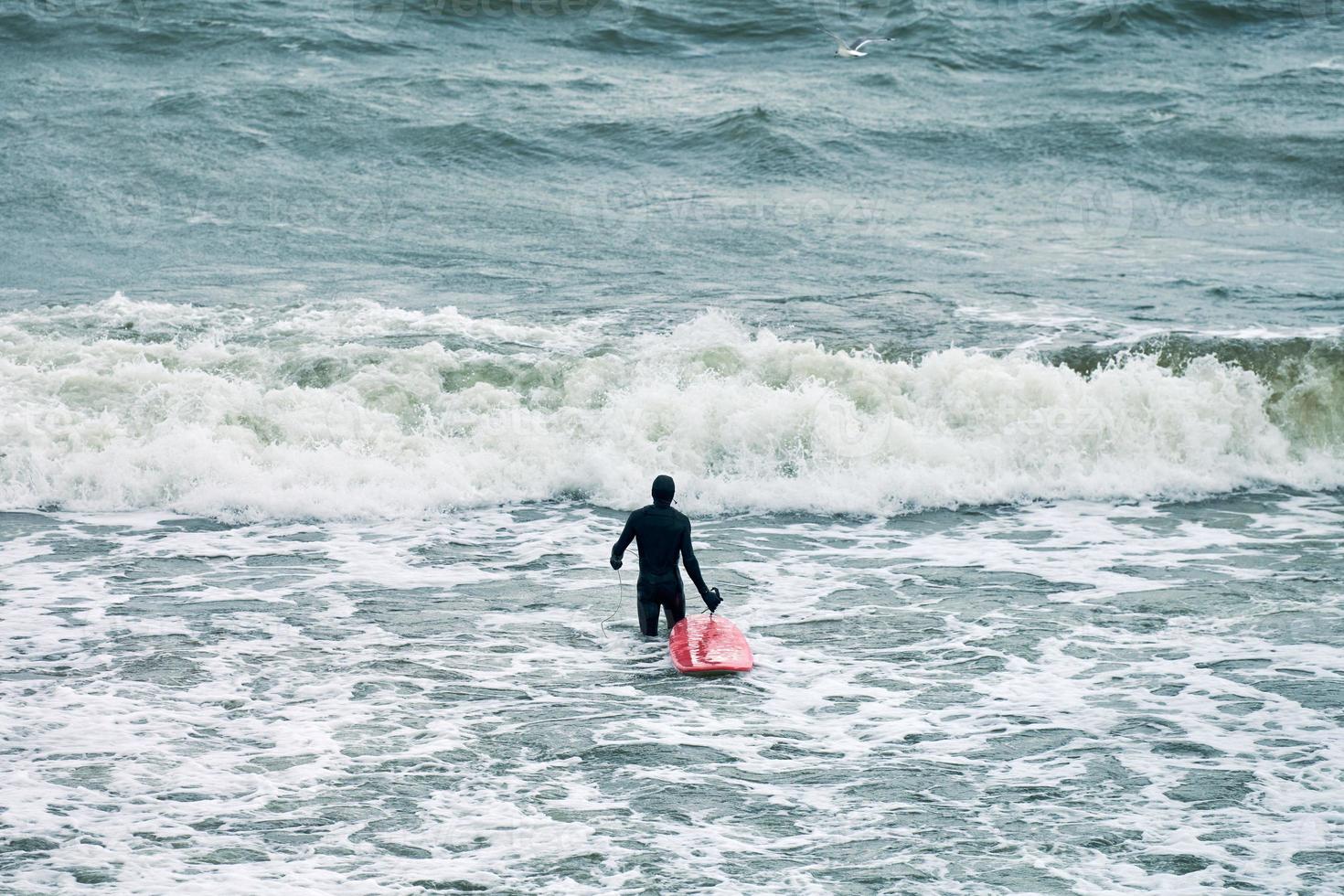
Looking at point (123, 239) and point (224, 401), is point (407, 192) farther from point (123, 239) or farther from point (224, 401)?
point (224, 401)

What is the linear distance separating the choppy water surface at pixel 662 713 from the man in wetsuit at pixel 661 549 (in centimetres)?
32

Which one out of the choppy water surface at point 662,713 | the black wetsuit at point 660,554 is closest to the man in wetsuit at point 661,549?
the black wetsuit at point 660,554

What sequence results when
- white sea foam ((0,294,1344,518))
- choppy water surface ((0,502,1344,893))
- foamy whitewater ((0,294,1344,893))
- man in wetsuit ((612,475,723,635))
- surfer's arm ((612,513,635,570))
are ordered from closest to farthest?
choppy water surface ((0,502,1344,893)) < foamy whitewater ((0,294,1344,893)) < surfer's arm ((612,513,635,570)) < man in wetsuit ((612,475,723,635)) < white sea foam ((0,294,1344,518))

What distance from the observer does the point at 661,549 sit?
1041 centimetres

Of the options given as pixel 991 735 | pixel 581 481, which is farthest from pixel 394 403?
pixel 991 735

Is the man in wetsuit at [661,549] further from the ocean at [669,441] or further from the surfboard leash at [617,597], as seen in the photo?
the surfboard leash at [617,597]

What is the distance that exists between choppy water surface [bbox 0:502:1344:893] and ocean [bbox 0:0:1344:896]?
4 centimetres

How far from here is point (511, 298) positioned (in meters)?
18.9

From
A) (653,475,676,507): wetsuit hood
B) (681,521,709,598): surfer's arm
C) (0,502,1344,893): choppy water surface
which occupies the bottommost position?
(0,502,1344,893): choppy water surface

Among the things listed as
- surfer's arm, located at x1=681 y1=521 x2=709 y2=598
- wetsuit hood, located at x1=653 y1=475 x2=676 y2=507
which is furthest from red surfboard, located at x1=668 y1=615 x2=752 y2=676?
wetsuit hood, located at x1=653 y1=475 x2=676 y2=507

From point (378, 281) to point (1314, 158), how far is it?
619 inches

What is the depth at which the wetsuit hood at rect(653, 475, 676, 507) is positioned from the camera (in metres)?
10.4

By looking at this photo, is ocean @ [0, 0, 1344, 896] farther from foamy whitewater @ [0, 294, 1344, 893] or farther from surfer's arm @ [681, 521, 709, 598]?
surfer's arm @ [681, 521, 709, 598]

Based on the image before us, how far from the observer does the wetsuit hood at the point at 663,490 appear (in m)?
10.4
